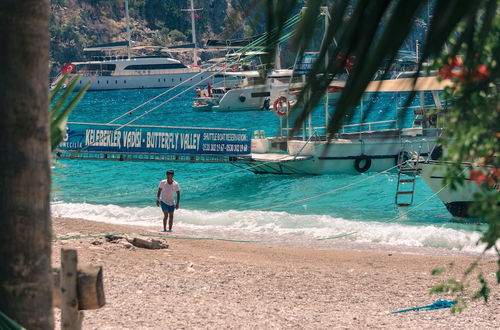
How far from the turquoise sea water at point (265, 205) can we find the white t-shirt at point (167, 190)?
1848 millimetres

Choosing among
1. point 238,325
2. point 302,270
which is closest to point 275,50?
point 238,325

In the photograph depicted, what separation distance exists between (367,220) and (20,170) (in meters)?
18.1

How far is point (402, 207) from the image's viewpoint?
2245cm

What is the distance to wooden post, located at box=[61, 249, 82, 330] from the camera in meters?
4.61

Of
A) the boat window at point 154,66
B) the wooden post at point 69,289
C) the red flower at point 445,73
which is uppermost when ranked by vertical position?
the boat window at point 154,66

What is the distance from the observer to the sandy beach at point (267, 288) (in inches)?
333

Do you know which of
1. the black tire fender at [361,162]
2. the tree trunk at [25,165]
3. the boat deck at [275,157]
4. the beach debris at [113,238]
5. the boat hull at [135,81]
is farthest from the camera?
the boat hull at [135,81]

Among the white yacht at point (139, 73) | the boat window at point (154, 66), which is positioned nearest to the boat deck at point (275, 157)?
the white yacht at point (139, 73)

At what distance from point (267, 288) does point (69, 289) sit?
19.2ft

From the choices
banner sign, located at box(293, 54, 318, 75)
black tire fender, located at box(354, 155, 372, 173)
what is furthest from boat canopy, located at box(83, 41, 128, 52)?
banner sign, located at box(293, 54, 318, 75)

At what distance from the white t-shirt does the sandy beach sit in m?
A: 1.60

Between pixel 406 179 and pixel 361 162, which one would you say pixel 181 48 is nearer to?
pixel 361 162

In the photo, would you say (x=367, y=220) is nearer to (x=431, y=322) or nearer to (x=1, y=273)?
(x=431, y=322)

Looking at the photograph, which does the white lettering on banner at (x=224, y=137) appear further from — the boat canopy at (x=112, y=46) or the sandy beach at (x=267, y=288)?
the boat canopy at (x=112, y=46)
